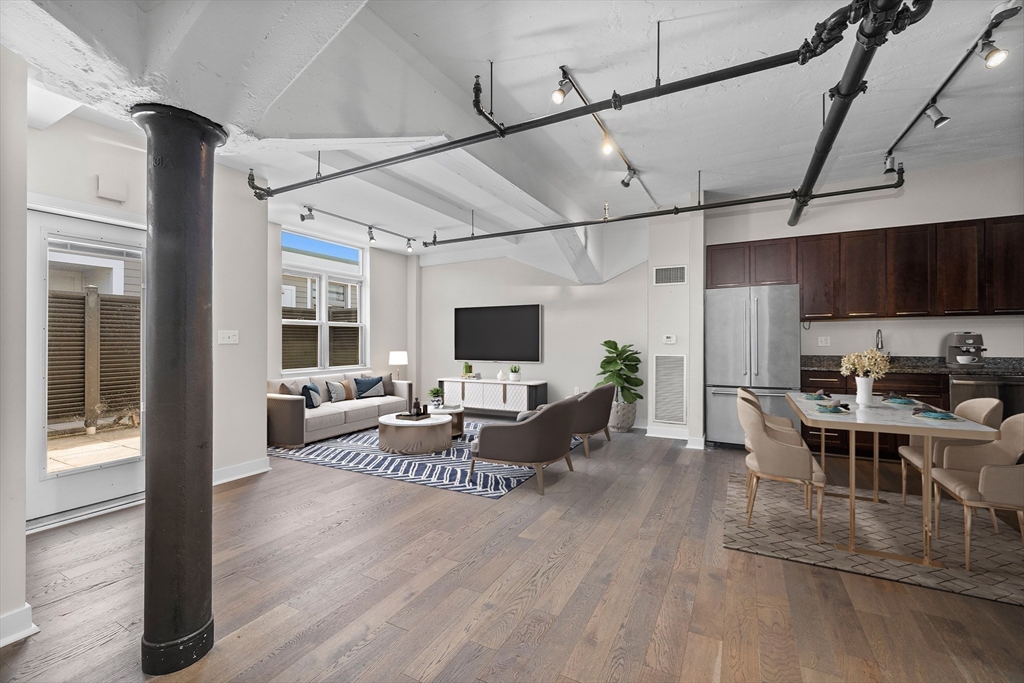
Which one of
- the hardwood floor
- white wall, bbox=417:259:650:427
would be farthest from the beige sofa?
the hardwood floor

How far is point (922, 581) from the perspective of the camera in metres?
2.49

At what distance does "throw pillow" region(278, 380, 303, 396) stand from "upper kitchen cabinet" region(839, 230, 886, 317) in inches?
274

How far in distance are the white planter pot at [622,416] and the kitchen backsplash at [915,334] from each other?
235 centimetres

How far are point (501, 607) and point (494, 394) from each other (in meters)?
5.57

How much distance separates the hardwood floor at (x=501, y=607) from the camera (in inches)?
72.4

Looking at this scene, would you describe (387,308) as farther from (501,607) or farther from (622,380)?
(501,607)

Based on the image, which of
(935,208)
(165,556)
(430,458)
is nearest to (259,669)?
(165,556)

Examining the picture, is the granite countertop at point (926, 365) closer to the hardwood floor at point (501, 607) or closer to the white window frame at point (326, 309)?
the hardwood floor at point (501, 607)

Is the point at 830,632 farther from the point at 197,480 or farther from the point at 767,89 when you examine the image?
the point at 767,89

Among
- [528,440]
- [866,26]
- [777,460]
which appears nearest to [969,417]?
[777,460]

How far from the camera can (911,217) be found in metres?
5.08

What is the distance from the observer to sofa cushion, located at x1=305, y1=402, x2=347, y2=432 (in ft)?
19.0

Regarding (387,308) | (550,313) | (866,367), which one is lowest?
(866,367)

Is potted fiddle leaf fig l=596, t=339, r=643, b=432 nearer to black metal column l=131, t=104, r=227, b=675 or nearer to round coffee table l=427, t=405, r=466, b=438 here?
round coffee table l=427, t=405, r=466, b=438
